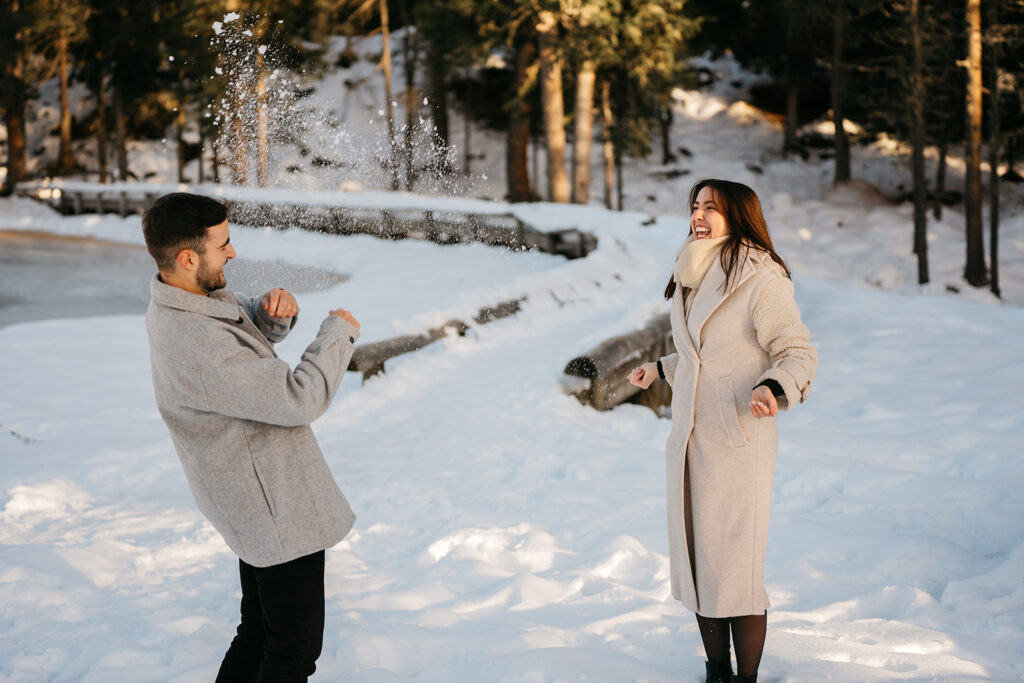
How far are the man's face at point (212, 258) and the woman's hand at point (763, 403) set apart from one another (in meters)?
1.62

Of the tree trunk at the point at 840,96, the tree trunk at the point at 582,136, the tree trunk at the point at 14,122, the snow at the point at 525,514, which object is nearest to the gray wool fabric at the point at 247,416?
the snow at the point at 525,514

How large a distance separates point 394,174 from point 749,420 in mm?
32075

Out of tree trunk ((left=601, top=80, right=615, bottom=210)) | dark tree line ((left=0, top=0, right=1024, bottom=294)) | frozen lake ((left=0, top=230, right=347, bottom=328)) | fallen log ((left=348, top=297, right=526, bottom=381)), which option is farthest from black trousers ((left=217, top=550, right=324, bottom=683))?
tree trunk ((left=601, top=80, right=615, bottom=210))

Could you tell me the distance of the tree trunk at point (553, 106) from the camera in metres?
20.3

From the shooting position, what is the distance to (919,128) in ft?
69.8

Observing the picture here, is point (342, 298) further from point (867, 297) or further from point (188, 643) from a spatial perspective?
point (188, 643)

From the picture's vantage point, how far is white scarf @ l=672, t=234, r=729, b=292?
2.99 metres

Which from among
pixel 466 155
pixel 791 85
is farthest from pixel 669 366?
pixel 466 155

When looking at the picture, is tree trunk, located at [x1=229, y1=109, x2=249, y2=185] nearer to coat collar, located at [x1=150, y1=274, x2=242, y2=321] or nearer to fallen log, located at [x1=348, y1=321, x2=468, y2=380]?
fallen log, located at [x1=348, y1=321, x2=468, y2=380]

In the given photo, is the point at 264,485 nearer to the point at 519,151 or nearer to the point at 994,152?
the point at 994,152

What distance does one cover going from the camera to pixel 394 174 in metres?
33.8

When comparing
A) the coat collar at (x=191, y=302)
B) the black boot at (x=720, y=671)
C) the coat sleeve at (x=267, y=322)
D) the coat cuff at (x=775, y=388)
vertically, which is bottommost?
the black boot at (x=720, y=671)

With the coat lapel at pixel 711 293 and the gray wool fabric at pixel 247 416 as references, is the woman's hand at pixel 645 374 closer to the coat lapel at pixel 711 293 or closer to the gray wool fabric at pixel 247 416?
the coat lapel at pixel 711 293

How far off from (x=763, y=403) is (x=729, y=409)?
0.62ft
